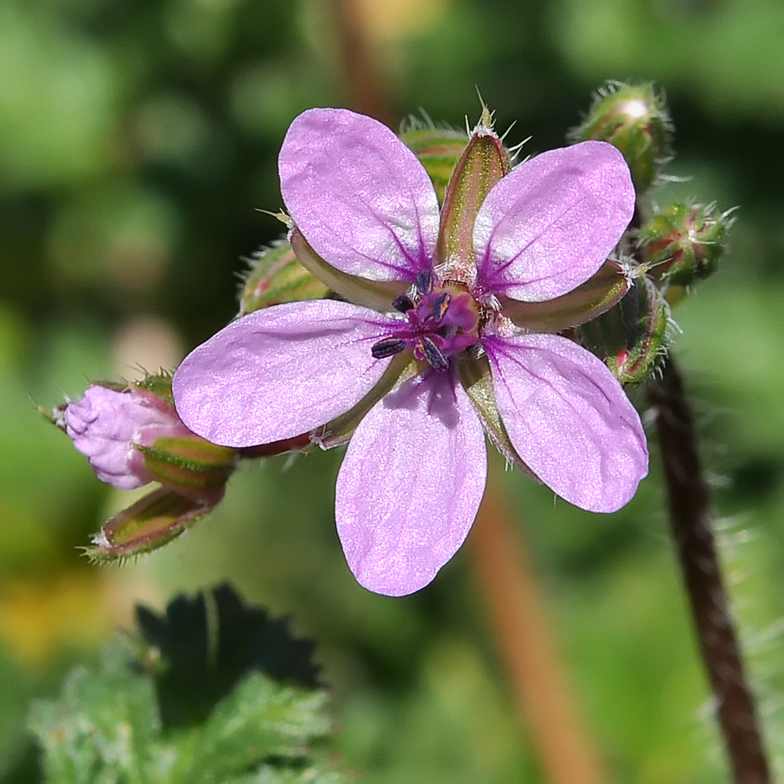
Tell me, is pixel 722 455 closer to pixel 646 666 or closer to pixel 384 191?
pixel 646 666

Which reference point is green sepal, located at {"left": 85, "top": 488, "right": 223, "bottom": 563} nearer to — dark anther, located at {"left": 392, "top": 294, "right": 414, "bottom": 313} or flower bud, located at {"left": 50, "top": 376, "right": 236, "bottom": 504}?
flower bud, located at {"left": 50, "top": 376, "right": 236, "bottom": 504}

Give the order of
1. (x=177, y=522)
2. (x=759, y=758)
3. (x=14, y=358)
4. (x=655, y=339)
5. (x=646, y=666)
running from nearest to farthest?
1. (x=655, y=339)
2. (x=177, y=522)
3. (x=759, y=758)
4. (x=646, y=666)
5. (x=14, y=358)

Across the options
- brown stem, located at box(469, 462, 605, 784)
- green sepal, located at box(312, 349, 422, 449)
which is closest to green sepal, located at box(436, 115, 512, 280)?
green sepal, located at box(312, 349, 422, 449)

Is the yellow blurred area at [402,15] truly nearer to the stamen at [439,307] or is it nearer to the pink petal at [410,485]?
the stamen at [439,307]

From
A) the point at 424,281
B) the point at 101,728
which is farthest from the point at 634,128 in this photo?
the point at 101,728

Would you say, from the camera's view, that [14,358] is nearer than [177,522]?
No

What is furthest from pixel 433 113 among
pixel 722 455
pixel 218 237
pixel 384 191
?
pixel 384 191
